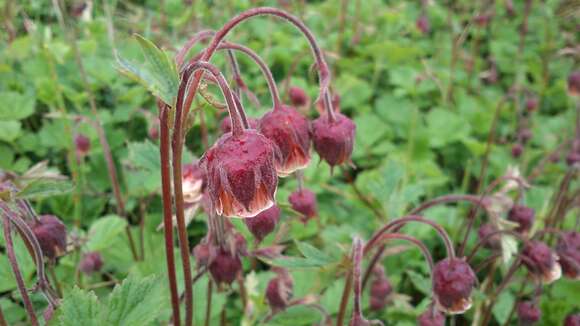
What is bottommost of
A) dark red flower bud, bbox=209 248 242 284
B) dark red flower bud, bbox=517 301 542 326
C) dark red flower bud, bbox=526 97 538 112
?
dark red flower bud, bbox=517 301 542 326

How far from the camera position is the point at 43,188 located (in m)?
1.24

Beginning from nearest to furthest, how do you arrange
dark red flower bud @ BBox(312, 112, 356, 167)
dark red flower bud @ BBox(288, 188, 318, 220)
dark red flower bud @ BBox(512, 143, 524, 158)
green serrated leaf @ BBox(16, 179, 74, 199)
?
green serrated leaf @ BBox(16, 179, 74, 199) → dark red flower bud @ BBox(312, 112, 356, 167) → dark red flower bud @ BBox(288, 188, 318, 220) → dark red flower bud @ BBox(512, 143, 524, 158)

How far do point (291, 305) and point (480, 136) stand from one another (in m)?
2.36

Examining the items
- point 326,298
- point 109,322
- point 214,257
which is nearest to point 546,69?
point 326,298

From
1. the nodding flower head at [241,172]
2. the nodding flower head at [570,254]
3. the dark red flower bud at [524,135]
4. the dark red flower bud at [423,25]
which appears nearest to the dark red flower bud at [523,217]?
the nodding flower head at [570,254]

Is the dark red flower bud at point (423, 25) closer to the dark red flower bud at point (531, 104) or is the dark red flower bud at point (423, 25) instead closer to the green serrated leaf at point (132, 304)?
the dark red flower bud at point (531, 104)

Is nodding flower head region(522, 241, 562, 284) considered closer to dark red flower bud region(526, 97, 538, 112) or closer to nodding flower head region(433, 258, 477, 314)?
nodding flower head region(433, 258, 477, 314)

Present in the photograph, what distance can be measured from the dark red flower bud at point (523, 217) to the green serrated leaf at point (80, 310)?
1421 millimetres

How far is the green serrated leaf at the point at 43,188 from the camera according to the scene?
3.92 feet

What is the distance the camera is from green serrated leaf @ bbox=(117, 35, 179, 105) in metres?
0.98

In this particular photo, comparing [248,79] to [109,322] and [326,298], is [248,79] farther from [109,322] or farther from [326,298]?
[109,322]

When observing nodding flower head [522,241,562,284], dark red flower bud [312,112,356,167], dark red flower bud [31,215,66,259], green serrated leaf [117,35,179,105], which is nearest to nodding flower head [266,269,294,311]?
dark red flower bud [312,112,356,167]

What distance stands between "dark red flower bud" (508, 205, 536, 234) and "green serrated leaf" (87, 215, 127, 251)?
1.36 m

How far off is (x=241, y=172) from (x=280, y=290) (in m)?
0.75
